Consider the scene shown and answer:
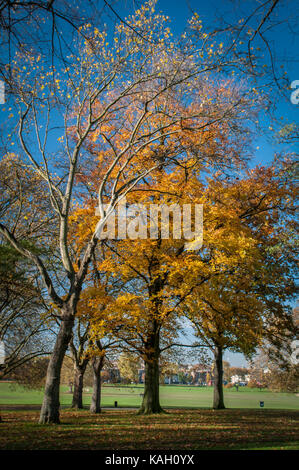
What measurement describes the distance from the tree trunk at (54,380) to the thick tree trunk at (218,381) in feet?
47.2

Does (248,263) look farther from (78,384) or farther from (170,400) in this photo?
(170,400)

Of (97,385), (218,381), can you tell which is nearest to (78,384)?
(97,385)

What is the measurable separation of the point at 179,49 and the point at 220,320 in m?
10.8

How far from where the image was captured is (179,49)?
10375mm

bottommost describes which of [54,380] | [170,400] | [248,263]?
[170,400]

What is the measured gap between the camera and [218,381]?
23.2m

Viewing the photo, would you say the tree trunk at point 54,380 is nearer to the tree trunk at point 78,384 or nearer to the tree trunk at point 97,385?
the tree trunk at point 97,385

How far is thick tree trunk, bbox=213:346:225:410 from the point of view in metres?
22.7

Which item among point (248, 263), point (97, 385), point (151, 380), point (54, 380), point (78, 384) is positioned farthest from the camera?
point (78, 384)

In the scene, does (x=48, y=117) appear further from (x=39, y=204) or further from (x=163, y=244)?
(x=163, y=244)

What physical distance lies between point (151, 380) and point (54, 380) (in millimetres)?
6320

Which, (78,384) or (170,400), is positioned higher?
(78,384)

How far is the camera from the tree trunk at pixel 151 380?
15156 mm
